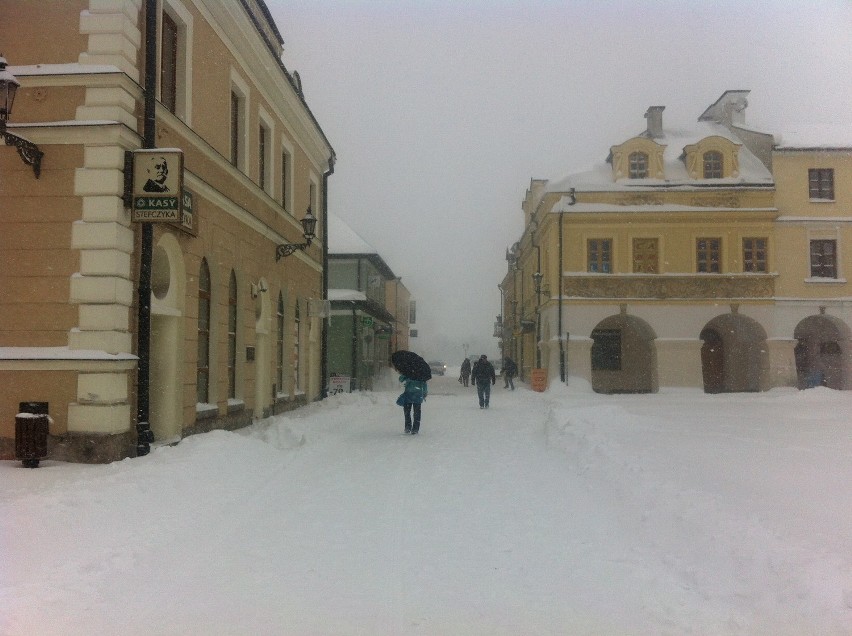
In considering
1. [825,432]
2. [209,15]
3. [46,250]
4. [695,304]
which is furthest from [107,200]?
[695,304]

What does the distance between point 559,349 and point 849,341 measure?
1175 centimetres

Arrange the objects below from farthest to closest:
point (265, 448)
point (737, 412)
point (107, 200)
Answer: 1. point (737, 412)
2. point (265, 448)
3. point (107, 200)

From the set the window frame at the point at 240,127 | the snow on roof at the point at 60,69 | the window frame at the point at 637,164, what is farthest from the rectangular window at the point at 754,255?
the snow on roof at the point at 60,69

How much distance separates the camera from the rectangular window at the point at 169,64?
11453 mm

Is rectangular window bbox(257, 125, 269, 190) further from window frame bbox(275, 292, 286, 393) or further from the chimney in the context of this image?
the chimney

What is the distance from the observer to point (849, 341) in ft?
97.8

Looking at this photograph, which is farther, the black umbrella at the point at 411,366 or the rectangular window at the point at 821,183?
the rectangular window at the point at 821,183

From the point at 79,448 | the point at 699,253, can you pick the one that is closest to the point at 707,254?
the point at 699,253

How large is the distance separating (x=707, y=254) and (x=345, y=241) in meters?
17.4

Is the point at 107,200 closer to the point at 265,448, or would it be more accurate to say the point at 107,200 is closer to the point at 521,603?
the point at 265,448

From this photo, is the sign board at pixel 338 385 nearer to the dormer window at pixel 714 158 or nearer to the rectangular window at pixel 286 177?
the rectangular window at pixel 286 177

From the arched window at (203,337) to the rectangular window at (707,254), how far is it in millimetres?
22366

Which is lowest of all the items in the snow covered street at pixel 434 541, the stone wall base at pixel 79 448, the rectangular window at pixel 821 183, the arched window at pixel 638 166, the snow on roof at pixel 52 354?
the snow covered street at pixel 434 541

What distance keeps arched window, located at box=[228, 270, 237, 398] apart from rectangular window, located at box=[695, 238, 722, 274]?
21.2 meters
